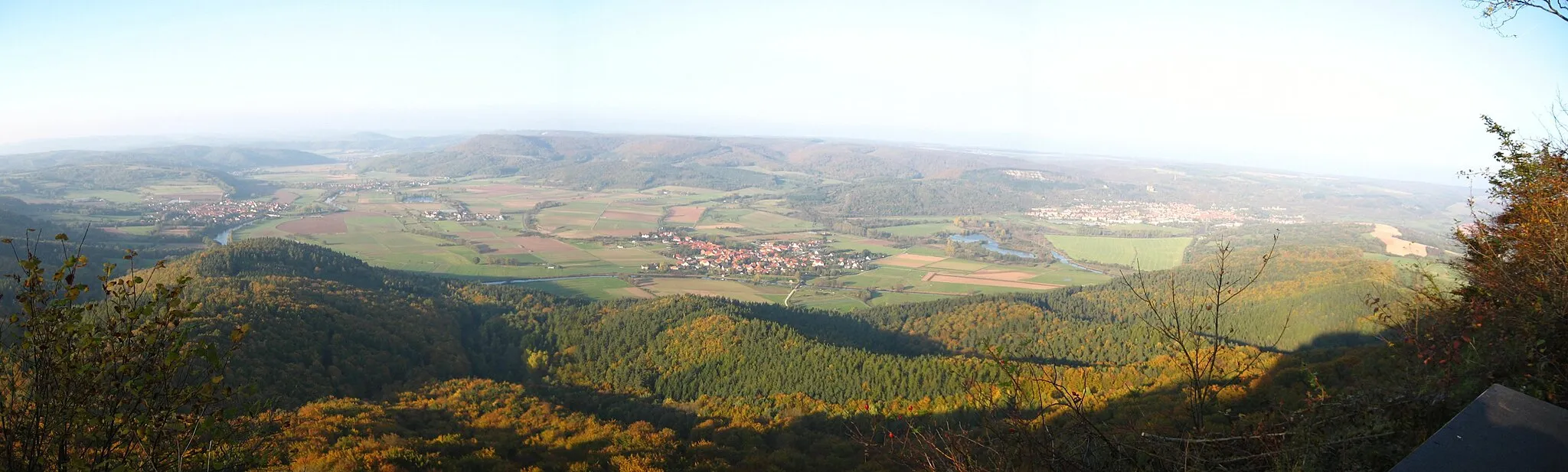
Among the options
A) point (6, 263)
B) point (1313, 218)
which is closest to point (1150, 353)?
point (6, 263)

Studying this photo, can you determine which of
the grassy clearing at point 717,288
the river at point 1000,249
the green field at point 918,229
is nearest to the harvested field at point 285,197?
the grassy clearing at point 717,288

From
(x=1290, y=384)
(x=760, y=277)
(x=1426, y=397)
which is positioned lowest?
(x=760, y=277)

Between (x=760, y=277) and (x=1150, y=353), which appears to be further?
(x=760, y=277)

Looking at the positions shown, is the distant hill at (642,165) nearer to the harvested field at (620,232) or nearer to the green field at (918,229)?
the green field at (918,229)

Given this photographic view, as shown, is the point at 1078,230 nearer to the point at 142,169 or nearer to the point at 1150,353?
the point at 1150,353

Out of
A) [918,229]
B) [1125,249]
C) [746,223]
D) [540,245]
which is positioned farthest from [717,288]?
[918,229]

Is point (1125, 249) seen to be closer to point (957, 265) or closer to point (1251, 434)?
point (957, 265)

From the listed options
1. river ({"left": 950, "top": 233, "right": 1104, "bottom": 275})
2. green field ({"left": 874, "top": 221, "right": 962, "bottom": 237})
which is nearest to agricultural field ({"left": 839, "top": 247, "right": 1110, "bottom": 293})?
river ({"left": 950, "top": 233, "right": 1104, "bottom": 275})
